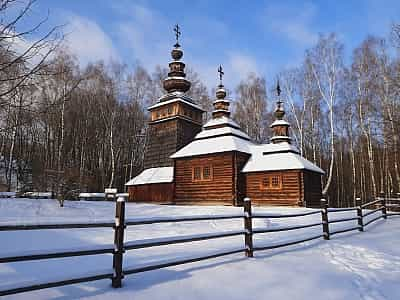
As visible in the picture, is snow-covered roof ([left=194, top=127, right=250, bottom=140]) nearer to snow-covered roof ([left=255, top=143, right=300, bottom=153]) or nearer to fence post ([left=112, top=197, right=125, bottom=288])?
snow-covered roof ([left=255, top=143, right=300, bottom=153])

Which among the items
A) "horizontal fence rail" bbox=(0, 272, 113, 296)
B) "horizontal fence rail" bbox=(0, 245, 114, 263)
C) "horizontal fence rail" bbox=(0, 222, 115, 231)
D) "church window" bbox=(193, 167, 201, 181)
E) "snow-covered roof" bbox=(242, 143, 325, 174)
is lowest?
"horizontal fence rail" bbox=(0, 272, 113, 296)

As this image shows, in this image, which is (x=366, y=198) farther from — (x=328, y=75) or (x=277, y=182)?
(x=277, y=182)

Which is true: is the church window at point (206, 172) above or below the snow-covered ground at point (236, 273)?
above

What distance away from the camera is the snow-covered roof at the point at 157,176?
24.9m

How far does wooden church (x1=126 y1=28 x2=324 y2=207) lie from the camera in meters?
19.8

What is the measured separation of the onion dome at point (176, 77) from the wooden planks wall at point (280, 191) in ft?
44.6

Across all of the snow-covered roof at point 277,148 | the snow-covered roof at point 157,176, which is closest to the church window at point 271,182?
the snow-covered roof at point 277,148

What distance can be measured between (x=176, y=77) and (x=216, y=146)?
11.7 meters

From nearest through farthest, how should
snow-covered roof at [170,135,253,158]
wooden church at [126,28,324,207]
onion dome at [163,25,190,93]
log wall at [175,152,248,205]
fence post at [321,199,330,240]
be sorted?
1. fence post at [321,199,330,240]
2. wooden church at [126,28,324,207]
3. log wall at [175,152,248,205]
4. snow-covered roof at [170,135,253,158]
5. onion dome at [163,25,190,93]

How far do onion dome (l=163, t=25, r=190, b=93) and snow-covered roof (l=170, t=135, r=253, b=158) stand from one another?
27.8 feet

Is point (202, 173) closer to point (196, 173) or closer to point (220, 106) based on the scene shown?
point (196, 173)

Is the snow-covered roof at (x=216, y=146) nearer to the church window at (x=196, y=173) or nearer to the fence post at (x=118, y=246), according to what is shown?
the church window at (x=196, y=173)

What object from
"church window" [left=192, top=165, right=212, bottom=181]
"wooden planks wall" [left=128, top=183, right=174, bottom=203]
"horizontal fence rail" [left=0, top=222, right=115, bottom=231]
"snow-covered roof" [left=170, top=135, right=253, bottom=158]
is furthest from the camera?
"wooden planks wall" [left=128, top=183, right=174, bottom=203]

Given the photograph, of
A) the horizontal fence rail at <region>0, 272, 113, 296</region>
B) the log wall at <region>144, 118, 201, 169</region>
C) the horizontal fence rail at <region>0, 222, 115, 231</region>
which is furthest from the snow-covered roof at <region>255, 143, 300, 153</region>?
the horizontal fence rail at <region>0, 272, 113, 296</region>
